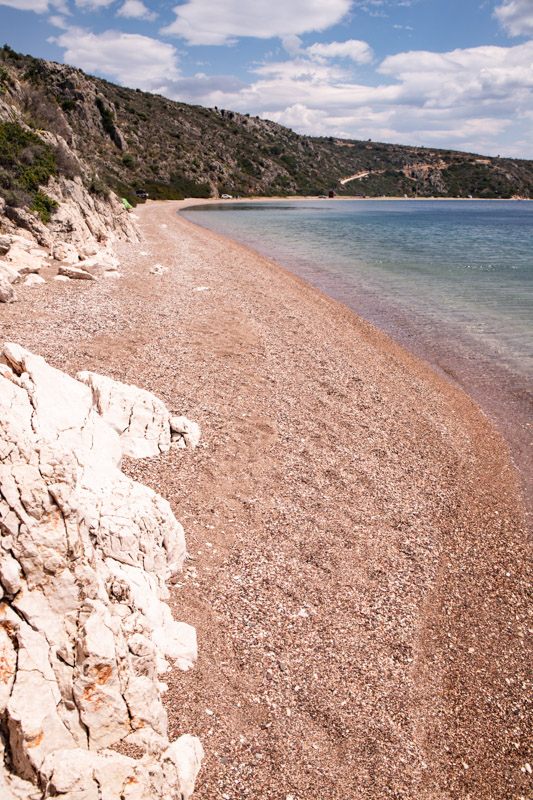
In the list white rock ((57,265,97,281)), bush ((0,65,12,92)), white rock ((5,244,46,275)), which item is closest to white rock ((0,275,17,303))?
white rock ((5,244,46,275))

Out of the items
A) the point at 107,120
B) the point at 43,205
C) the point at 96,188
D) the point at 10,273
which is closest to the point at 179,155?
the point at 107,120

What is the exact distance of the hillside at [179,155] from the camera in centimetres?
2545

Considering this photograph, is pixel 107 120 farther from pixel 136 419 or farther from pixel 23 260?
pixel 136 419

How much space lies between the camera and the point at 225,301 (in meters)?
18.0

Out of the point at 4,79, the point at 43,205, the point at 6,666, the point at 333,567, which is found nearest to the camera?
the point at 6,666

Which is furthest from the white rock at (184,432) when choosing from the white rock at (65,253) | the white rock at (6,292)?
the white rock at (65,253)

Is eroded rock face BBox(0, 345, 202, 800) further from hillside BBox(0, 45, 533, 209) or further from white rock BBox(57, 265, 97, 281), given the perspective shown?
hillside BBox(0, 45, 533, 209)

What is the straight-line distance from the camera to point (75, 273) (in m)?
17.8

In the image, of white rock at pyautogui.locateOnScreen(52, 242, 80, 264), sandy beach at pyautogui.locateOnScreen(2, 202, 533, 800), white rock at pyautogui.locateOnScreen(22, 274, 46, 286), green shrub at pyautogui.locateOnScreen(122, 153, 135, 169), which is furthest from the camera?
green shrub at pyautogui.locateOnScreen(122, 153, 135, 169)

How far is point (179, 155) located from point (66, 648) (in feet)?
340

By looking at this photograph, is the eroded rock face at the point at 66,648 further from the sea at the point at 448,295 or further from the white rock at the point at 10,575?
the sea at the point at 448,295

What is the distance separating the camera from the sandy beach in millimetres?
4418

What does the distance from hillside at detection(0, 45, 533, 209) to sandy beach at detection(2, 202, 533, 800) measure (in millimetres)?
15029

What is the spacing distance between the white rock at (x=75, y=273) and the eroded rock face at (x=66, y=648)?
48.2 feet
